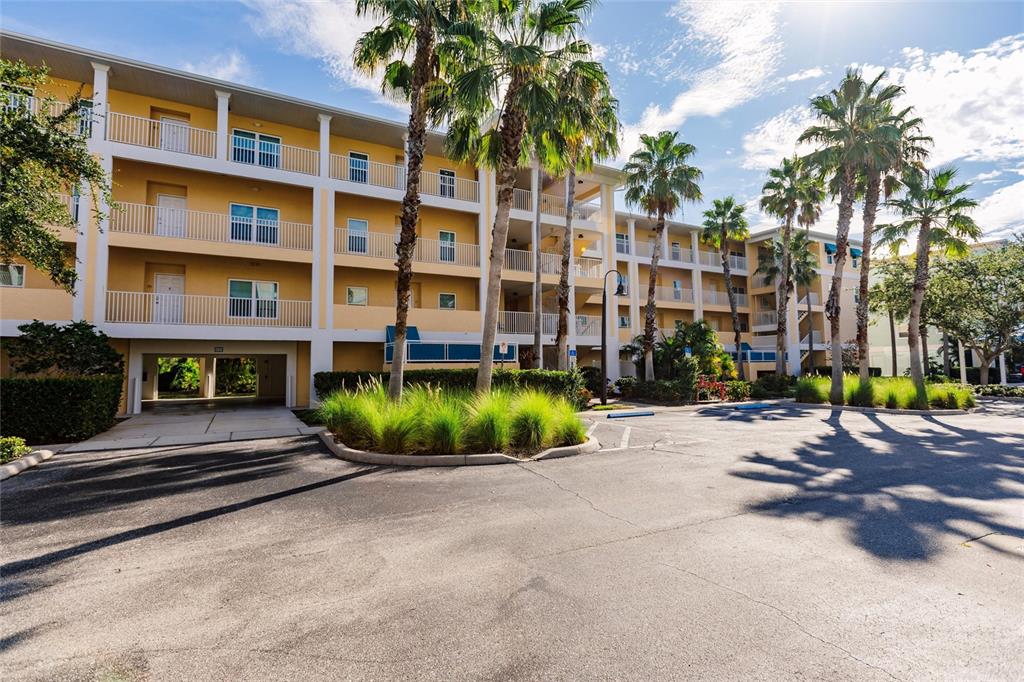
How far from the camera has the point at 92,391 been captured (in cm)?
1097

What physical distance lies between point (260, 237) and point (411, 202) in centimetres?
992

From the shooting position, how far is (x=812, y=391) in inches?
858

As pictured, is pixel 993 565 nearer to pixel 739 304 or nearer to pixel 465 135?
pixel 465 135

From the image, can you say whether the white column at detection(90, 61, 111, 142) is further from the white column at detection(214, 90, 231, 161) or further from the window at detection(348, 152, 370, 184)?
the window at detection(348, 152, 370, 184)

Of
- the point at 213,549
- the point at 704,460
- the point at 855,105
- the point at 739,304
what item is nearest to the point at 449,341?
the point at 704,460

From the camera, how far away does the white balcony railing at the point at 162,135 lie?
52.3 ft

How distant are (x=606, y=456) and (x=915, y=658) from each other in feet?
21.2

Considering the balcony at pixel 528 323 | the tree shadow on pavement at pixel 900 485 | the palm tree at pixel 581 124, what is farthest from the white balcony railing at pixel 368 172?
the tree shadow on pavement at pixel 900 485

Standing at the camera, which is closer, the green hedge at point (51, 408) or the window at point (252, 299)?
the green hedge at point (51, 408)

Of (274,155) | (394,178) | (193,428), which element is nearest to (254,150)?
(274,155)

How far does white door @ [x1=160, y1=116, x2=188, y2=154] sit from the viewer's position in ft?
53.7

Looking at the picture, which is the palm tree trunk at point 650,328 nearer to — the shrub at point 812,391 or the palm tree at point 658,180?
the palm tree at point 658,180

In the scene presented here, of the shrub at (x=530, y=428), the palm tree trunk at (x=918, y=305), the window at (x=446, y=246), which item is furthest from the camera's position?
the window at (x=446, y=246)

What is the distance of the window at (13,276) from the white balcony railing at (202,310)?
9.23 ft
